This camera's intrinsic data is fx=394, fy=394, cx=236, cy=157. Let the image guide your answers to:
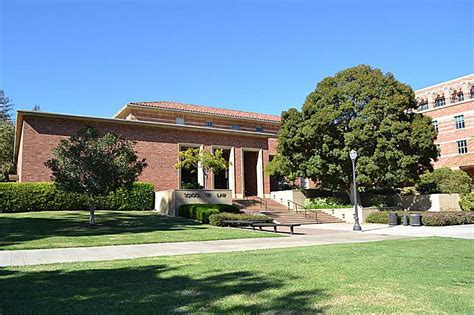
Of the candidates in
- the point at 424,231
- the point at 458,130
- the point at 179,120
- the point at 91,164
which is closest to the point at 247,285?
the point at 91,164

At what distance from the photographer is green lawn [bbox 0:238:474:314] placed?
4992mm

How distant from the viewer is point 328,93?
93.7 feet

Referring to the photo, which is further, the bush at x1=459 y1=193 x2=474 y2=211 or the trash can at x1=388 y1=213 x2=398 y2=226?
the bush at x1=459 y1=193 x2=474 y2=211

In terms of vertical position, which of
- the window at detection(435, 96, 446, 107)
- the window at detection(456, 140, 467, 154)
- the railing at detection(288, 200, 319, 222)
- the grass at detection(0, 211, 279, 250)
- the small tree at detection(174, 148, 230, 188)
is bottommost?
the grass at detection(0, 211, 279, 250)

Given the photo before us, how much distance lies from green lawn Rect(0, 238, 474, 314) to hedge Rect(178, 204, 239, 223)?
1259cm

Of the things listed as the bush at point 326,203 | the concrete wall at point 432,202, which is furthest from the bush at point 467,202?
the bush at point 326,203

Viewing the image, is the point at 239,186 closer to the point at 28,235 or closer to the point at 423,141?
the point at 423,141

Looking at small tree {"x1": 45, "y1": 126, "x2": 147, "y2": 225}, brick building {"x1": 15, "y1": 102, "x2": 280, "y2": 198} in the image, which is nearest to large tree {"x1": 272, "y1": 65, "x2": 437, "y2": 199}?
brick building {"x1": 15, "y1": 102, "x2": 280, "y2": 198}

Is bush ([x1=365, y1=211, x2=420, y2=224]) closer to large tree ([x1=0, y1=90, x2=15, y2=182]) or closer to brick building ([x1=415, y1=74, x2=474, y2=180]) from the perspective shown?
brick building ([x1=415, y1=74, x2=474, y2=180])

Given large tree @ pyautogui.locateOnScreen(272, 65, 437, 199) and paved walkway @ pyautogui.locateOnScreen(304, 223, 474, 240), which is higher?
large tree @ pyautogui.locateOnScreen(272, 65, 437, 199)

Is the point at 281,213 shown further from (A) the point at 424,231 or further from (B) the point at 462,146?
(B) the point at 462,146

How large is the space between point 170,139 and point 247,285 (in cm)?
2698

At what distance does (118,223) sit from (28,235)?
6.00m

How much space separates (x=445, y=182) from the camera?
30891 mm
